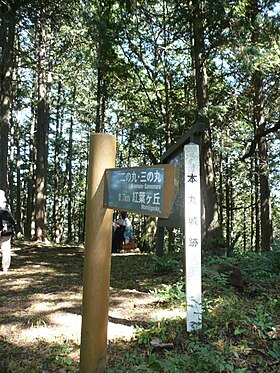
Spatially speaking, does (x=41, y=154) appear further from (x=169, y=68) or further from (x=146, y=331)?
(x=146, y=331)

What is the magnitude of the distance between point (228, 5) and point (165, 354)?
23.2 feet

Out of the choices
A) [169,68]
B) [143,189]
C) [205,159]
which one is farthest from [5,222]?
[169,68]

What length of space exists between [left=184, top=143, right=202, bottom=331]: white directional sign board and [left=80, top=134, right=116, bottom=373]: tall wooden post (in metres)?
0.89

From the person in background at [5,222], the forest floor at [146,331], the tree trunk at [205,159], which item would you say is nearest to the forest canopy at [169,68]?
the tree trunk at [205,159]

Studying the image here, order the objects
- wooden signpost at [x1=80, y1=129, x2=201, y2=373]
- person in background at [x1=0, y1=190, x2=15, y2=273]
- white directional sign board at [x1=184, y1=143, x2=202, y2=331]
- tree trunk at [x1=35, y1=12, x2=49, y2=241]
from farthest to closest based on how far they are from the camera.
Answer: tree trunk at [x1=35, y1=12, x2=49, y2=241] → person in background at [x1=0, y1=190, x2=15, y2=273] → white directional sign board at [x1=184, y1=143, x2=202, y2=331] → wooden signpost at [x1=80, y1=129, x2=201, y2=373]

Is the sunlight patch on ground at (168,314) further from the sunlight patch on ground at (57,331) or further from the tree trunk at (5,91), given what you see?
the tree trunk at (5,91)

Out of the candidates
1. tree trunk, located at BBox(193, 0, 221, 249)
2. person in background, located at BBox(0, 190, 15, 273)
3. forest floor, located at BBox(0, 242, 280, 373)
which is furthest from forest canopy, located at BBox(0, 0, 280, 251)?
person in background, located at BBox(0, 190, 15, 273)

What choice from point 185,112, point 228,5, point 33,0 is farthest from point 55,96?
point 228,5

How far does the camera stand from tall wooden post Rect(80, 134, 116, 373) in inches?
102

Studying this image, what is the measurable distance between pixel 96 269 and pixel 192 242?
1.05 metres

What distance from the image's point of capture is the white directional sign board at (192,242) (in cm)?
318

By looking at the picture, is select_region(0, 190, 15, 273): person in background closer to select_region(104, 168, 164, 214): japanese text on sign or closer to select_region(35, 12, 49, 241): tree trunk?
select_region(104, 168, 164, 214): japanese text on sign

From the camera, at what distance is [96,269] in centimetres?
260

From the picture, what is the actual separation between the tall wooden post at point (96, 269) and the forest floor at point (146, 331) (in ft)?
0.70
